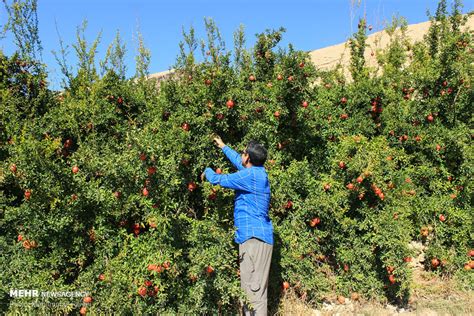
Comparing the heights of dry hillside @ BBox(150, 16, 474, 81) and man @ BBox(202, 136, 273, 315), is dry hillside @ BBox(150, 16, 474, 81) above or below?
above

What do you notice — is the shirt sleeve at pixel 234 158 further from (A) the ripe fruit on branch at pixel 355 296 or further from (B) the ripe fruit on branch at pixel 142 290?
(A) the ripe fruit on branch at pixel 355 296

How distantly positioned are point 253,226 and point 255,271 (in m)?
0.40

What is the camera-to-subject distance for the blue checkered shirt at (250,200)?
3.38 m

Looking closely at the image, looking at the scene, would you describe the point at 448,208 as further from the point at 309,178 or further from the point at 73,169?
the point at 73,169

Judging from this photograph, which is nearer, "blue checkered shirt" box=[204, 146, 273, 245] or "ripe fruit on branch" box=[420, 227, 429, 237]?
"blue checkered shirt" box=[204, 146, 273, 245]

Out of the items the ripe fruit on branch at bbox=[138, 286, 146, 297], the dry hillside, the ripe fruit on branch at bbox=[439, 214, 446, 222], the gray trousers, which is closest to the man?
the gray trousers

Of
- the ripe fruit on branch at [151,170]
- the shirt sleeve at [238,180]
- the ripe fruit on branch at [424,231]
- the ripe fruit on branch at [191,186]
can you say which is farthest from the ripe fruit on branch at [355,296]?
the ripe fruit on branch at [151,170]

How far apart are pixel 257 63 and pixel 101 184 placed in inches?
107

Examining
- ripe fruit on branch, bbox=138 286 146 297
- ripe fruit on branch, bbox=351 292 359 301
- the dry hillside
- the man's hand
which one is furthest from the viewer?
the dry hillside

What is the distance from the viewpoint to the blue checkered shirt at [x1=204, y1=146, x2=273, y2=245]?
3.38 metres

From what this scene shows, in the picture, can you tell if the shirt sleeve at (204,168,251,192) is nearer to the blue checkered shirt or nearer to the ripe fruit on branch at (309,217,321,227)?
the blue checkered shirt

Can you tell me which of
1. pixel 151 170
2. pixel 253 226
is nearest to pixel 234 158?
pixel 253 226

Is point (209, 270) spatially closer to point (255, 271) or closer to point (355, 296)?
point (255, 271)

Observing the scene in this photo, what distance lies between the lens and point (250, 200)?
11.3 ft
